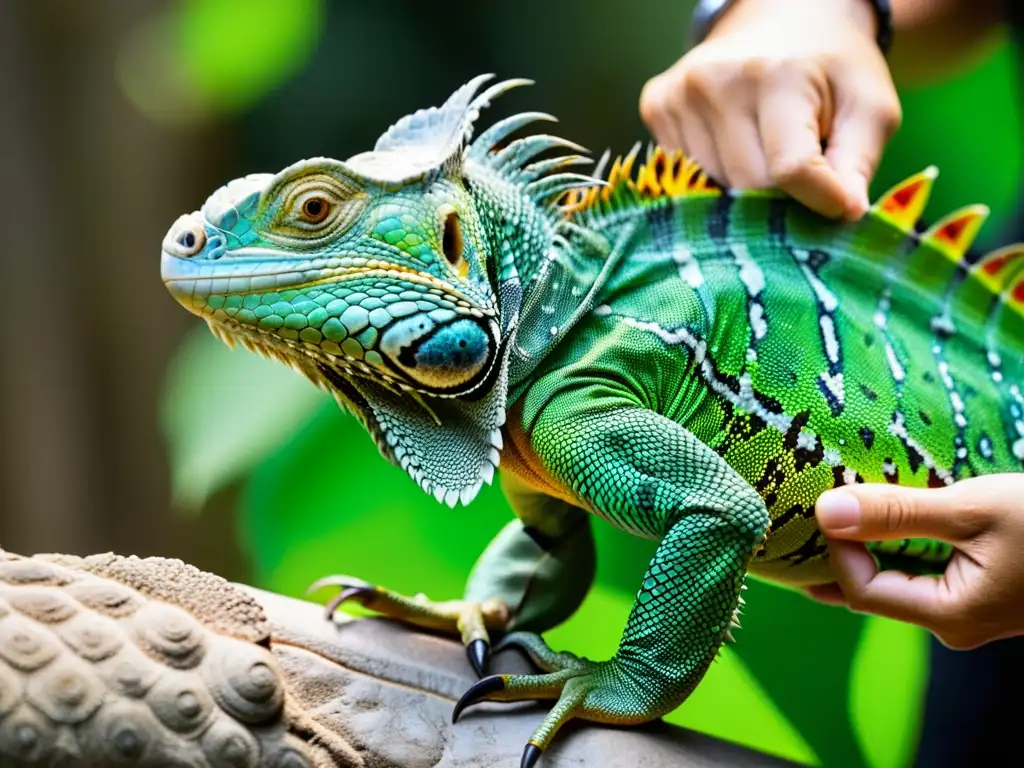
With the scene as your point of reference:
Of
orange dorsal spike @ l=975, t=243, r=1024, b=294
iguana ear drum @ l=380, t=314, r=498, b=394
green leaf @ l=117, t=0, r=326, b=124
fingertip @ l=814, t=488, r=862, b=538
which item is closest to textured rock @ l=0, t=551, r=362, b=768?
iguana ear drum @ l=380, t=314, r=498, b=394

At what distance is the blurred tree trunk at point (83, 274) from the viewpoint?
12.2ft

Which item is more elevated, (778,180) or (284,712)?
(778,180)

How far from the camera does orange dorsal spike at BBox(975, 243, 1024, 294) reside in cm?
212

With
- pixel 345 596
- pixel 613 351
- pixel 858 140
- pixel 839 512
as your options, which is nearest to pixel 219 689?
pixel 345 596

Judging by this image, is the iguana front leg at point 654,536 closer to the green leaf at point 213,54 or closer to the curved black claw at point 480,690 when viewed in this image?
the curved black claw at point 480,690

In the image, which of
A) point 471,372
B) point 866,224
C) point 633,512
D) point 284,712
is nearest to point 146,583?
point 284,712

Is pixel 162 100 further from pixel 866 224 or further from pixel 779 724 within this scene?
pixel 779 724

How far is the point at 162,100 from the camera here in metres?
3.71

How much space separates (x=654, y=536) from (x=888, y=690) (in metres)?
1.90

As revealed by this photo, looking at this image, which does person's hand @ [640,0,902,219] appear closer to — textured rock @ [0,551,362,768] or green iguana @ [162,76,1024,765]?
green iguana @ [162,76,1024,765]

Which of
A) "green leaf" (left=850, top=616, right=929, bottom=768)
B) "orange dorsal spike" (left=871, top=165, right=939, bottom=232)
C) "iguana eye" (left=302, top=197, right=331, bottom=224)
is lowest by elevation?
"green leaf" (left=850, top=616, right=929, bottom=768)

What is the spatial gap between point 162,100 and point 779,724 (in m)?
3.14

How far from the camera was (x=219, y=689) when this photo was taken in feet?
4.17

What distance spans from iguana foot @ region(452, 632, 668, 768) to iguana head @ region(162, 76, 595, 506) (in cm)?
33
